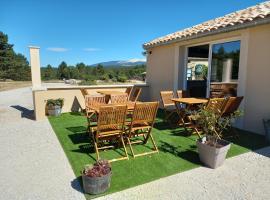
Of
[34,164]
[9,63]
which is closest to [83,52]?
[9,63]

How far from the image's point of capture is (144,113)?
14.7ft

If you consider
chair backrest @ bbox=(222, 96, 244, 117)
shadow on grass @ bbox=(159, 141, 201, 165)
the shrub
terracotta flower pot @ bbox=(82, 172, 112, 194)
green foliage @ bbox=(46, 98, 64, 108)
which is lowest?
shadow on grass @ bbox=(159, 141, 201, 165)

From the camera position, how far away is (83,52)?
223ft

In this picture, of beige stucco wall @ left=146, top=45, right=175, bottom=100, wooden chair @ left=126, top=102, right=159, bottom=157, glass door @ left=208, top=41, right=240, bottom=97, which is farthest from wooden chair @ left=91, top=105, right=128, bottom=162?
beige stucco wall @ left=146, top=45, right=175, bottom=100

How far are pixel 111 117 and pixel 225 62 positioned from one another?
16.9 feet

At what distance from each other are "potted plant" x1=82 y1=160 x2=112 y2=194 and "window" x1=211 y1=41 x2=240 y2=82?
5572 millimetres

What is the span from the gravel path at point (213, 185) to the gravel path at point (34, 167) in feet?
2.66

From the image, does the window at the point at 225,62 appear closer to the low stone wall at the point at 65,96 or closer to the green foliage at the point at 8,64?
the low stone wall at the point at 65,96

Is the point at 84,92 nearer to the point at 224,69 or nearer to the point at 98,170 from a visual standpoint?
the point at 224,69

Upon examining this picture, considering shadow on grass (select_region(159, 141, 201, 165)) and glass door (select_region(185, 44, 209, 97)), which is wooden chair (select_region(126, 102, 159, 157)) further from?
glass door (select_region(185, 44, 209, 97))

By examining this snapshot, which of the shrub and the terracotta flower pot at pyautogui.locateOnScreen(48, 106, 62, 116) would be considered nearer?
the shrub

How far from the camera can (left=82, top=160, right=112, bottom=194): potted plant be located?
3004 mm

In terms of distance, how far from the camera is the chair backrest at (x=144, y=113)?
4.34 metres

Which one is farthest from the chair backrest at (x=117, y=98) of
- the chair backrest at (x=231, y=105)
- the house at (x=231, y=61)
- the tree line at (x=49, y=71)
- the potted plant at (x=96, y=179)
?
the tree line at (x=49, y=71)
